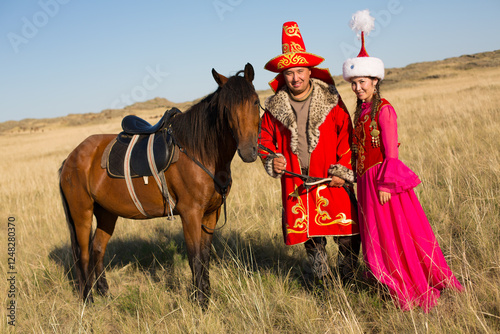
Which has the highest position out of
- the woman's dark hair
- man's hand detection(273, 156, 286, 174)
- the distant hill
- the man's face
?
the distant hill

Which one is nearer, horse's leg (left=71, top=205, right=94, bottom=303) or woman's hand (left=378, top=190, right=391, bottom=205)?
woman's hand (left=378, top=190, right=391, bottom=205)

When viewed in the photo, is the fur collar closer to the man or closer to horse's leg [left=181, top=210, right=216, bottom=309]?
the man

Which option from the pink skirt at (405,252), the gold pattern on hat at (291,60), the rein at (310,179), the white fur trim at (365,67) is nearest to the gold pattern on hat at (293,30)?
the gold pattern on hat at (291,60)

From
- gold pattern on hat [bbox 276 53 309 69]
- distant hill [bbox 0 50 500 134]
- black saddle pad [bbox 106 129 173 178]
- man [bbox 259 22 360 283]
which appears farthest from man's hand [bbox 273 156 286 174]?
distant hill [bbox 0 50 500 134]

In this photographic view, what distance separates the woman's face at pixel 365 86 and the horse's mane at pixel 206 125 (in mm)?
870

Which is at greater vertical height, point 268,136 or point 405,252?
point 268,136

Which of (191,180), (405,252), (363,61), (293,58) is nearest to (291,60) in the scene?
(293,58)

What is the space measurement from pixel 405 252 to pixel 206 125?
6.65 ft

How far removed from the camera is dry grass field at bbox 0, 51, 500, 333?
256 cm

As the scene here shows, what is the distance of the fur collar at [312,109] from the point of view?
2875 millimetres

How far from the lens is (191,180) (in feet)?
10.5

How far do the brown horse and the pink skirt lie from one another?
114cm

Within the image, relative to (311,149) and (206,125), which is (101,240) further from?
(311,149)

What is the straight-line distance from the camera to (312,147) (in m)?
2.94
